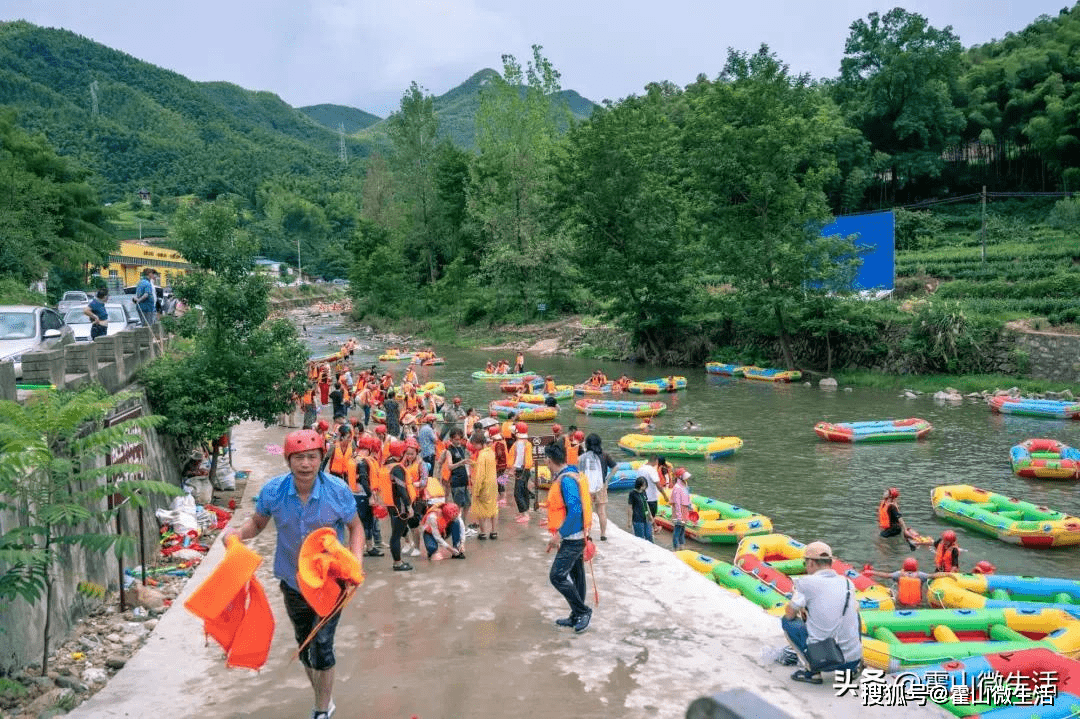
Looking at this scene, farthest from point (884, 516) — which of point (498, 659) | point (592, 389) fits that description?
point (592, 389)

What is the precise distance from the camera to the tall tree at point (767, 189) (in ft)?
114

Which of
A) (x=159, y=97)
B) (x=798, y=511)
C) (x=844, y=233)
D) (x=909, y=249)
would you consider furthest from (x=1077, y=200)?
(x=159, y=97)

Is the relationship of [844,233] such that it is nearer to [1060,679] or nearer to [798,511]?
[798,511]

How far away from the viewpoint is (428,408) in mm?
23625

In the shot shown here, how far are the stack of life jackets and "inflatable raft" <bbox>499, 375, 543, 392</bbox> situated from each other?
2677cm

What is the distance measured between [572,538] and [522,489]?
5.83m

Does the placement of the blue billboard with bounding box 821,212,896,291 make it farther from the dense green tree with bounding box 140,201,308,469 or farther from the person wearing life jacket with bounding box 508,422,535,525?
the dense green tree with bounding box 140,201,308,469

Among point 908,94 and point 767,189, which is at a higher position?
point 908,94

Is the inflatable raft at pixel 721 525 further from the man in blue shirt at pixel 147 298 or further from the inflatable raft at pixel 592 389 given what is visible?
the inflatable raft at pixel 592 389

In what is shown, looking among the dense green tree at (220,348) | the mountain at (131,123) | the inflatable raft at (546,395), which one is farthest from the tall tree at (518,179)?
the mountain at (131,123)

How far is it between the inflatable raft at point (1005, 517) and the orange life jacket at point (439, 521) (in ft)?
32.8

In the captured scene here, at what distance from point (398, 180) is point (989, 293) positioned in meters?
50.8

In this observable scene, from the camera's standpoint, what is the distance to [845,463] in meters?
21.3

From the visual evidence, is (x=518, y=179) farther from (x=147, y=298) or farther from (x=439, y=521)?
(x=439, y=521)
